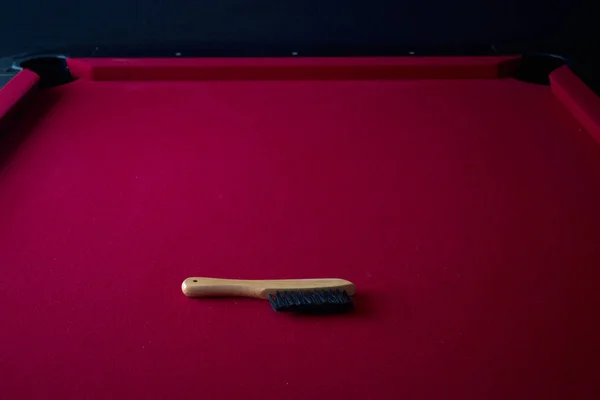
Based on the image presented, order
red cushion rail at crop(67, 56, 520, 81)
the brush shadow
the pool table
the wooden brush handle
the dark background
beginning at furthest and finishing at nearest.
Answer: the dark background, red cushion rail at crop(67, 56, 520, 81), the brush shadow, the wooden brush handle, the pool table

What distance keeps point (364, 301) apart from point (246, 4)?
1350mm

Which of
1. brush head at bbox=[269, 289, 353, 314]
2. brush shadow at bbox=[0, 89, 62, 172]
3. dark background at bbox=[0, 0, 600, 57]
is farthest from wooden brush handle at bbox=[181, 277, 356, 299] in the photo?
dark background at bbox=[0, 0, 600, 57]

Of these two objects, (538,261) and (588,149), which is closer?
(538,261)

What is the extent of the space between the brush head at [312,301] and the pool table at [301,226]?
0.02 meters

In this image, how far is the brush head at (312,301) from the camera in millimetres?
920

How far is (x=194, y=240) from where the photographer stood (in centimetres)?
110

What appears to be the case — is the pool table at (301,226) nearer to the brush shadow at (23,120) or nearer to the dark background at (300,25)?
the brush shadow at (23,120)

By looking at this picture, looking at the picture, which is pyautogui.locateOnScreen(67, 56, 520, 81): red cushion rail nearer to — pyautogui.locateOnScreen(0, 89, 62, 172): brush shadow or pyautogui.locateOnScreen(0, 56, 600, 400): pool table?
pyautogui.locateOnScreen(0, 56, 600, 400): pool table

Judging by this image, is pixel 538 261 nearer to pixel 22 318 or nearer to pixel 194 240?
pixel 194 240

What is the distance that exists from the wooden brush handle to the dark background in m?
1.20

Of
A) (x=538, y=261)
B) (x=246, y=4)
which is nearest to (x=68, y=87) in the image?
(x=246, y=4)

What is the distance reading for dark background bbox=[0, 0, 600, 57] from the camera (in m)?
1.97

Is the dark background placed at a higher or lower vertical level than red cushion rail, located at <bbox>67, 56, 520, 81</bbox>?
higher

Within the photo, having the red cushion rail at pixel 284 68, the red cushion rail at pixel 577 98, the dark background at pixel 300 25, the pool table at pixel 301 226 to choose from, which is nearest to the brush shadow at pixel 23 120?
the pool table at pixel 301 226
